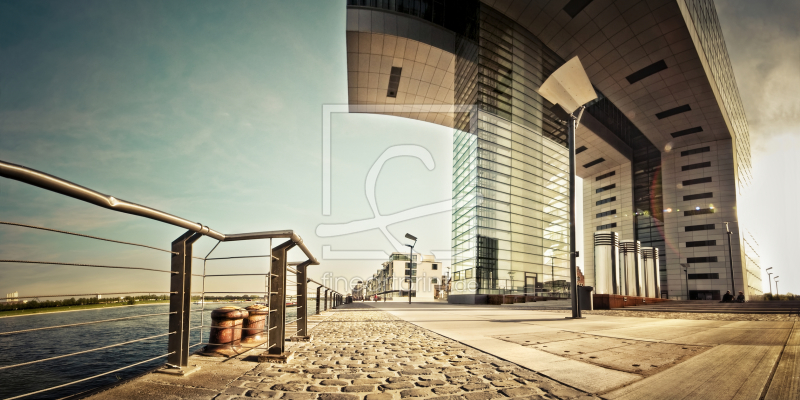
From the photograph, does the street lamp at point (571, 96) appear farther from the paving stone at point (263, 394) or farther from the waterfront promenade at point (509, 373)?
the paving stone at point (263, 394)

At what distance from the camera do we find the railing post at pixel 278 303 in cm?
412

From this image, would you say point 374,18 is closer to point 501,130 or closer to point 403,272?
point 501,130

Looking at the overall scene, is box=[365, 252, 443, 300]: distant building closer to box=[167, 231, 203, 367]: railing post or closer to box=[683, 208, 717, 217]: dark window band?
box=[683, 208, 717, 217]: dark window band

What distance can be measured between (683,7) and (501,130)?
16.0 meters

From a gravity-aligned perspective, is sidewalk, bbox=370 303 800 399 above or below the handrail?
below

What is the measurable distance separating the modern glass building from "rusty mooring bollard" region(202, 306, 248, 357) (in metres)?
24.1

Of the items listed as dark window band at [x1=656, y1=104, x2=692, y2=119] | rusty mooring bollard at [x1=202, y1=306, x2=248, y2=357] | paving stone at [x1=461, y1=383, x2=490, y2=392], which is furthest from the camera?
dark window band at [x1=656, y1=104, x2=692, y2=119]

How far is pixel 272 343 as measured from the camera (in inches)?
173

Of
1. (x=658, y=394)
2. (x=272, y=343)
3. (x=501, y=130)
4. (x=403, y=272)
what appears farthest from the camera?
(x=403, y=272)

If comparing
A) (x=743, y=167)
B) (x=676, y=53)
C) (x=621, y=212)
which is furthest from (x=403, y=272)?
(x=676, y=53)

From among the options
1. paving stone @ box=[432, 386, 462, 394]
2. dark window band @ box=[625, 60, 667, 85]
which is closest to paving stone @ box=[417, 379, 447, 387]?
paving stone @ box=[432, 386, 462, 394]

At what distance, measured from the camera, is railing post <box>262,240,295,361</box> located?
13.5ft

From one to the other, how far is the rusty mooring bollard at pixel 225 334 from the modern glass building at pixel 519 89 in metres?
24.1

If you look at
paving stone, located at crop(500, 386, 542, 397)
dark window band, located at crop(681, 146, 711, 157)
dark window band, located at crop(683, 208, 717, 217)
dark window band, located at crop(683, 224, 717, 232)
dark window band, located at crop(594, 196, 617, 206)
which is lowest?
paving stone, located at crop(500, 386, 542, 397)
